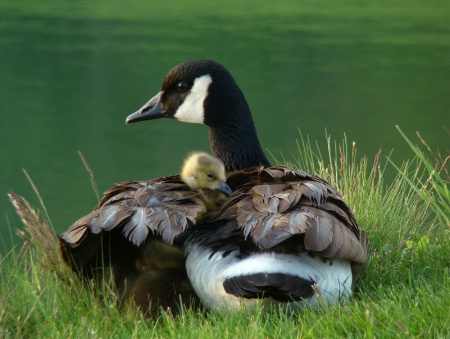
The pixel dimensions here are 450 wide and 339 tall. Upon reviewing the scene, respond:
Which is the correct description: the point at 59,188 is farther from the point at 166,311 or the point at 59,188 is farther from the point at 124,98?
the point at 166,311

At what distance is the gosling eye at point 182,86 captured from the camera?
255 inches

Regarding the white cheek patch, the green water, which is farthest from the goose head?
the green water

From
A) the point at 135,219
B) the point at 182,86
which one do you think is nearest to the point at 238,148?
the point at 182,86

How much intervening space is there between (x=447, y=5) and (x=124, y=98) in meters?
18.7

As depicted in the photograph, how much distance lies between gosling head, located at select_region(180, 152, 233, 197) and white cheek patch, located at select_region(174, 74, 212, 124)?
151 cm

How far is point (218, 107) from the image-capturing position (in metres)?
6.50

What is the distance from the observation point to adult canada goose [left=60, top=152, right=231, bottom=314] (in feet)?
14.4

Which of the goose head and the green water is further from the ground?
the goose head

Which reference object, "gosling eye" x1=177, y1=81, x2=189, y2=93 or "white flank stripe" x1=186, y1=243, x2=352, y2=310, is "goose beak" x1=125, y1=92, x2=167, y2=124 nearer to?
"gosling eye" x1=177, y1=81, x2=189, y2=93

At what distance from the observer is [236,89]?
651 cm

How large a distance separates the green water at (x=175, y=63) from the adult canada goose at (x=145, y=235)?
9684 millimetres

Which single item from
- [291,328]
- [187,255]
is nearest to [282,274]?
[291,328]

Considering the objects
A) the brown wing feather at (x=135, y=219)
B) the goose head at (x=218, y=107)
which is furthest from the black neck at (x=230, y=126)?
the brown wing feather at (x=135, y=219)

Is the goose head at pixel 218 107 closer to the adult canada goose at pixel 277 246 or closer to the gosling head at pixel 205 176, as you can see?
the adult canada goose at pixel 277 246
